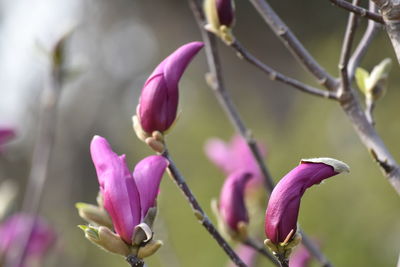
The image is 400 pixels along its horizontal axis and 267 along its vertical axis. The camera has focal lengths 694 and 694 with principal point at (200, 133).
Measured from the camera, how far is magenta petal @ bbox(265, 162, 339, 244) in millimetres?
662

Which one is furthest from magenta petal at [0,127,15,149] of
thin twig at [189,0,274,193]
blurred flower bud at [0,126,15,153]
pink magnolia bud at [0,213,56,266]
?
thin twig at [189,0,274,193]

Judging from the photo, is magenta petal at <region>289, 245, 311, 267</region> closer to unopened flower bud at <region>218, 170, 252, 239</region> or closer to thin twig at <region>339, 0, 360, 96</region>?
unopened flower bud at <region>218, 170, 252, 239</region>

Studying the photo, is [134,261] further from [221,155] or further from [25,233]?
[221,155]

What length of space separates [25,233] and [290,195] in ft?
2.50

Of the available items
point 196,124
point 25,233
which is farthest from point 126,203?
point 196,124

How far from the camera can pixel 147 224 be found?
71 centimetres

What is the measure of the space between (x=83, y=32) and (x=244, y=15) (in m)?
2.51

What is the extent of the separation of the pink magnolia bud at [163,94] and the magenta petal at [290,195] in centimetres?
17

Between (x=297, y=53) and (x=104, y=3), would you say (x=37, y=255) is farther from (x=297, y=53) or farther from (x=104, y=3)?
(x=104, y=3)

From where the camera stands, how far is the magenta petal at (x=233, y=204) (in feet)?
→ 3.23

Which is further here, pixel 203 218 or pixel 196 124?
pixel 196 124

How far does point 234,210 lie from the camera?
987mm

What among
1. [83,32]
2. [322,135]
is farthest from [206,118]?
[83,32]

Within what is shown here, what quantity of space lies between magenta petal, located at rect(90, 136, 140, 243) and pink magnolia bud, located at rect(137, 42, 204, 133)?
0.08 m
